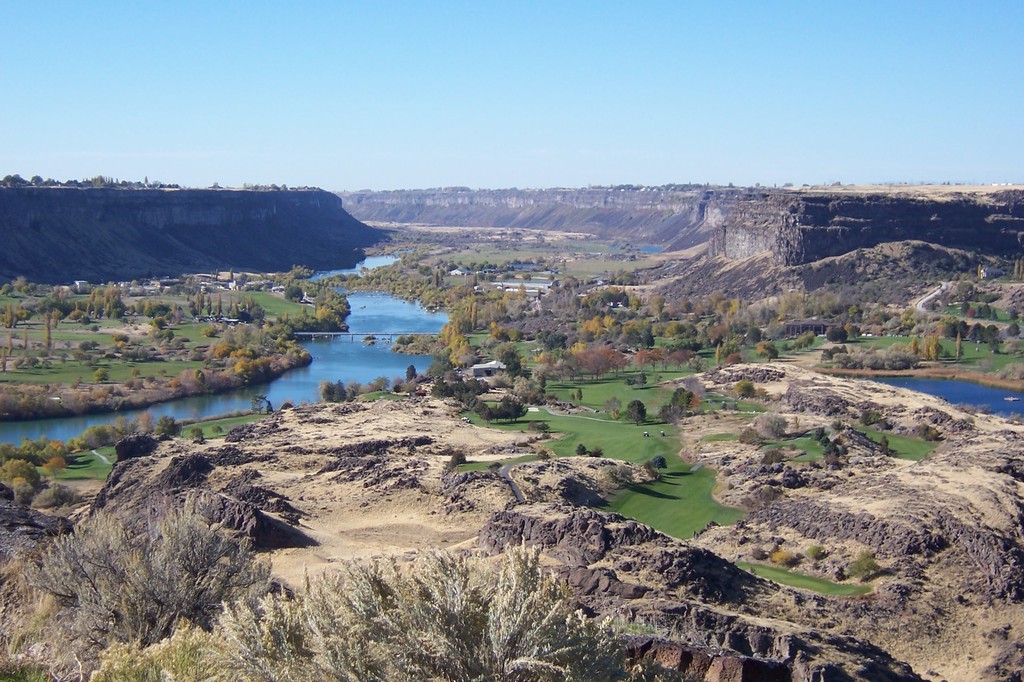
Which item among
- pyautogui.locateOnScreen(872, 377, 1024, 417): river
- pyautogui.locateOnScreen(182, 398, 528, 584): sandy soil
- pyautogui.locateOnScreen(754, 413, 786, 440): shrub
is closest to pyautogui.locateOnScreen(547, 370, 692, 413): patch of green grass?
pyautogui.locateOnScreen(754, 413, 786, 440): shrub

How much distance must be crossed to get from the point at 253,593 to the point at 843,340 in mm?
58062

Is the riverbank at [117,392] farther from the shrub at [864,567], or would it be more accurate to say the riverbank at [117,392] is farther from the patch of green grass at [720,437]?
the shrub at [864,567]

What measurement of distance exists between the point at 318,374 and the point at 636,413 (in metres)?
24.0

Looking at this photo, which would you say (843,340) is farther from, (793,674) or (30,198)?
(30,198)

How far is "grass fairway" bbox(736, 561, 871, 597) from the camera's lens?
2353 centimetres

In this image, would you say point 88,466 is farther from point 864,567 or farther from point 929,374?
point 929,374

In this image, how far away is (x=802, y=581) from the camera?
24516mm

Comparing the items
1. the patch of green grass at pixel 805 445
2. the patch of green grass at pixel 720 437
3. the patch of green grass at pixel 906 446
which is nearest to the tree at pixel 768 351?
the patch of green grass at pixel 906 446

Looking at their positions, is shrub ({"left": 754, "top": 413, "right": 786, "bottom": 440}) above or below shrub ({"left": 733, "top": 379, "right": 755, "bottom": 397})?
above

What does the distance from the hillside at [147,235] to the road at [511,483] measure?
70.5m

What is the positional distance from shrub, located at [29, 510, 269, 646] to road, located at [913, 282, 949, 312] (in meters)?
68.4

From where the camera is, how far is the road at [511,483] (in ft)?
101

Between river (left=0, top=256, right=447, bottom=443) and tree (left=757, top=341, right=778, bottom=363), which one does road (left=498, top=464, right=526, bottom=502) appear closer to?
river (left=0, top=256, right=447, bottom=443)

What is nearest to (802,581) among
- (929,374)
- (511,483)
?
(511,483)
